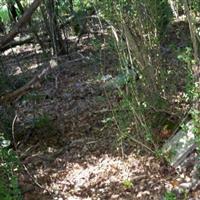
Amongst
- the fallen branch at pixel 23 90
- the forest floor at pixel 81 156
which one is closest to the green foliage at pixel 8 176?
the forest floor at pixel 81 156

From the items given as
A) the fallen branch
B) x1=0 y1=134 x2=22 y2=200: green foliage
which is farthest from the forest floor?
the fallen branch

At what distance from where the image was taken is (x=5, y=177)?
180 inches

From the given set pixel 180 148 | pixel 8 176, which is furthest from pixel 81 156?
pixel 180 148

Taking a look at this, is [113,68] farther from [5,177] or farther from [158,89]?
[5,177]

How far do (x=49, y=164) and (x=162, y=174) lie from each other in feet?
4.66

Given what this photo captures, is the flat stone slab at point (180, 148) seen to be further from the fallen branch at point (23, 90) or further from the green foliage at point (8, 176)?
the fallen branch at point (23, 90)

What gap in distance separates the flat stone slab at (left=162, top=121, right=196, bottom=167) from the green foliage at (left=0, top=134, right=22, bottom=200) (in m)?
1.39

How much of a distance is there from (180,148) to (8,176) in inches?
62.8

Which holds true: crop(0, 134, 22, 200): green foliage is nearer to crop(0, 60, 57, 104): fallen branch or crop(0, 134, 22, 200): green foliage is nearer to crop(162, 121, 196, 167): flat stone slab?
crop(0, 60, 57, 104): fallen branch

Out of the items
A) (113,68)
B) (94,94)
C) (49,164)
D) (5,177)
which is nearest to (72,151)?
(49,164)

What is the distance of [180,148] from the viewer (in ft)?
14.6

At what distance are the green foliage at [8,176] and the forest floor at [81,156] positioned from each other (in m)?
0.27

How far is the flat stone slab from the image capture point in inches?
172

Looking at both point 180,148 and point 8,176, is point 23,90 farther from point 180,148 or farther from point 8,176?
point 180,148
